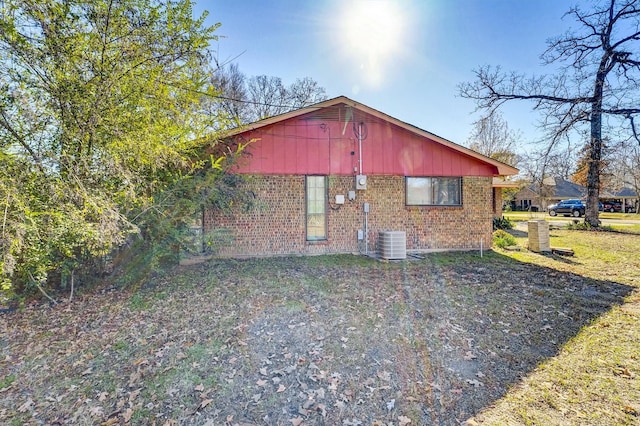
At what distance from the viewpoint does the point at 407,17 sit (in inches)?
352

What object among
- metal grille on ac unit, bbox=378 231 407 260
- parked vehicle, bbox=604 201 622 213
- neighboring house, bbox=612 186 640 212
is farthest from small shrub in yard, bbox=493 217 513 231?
neighboring house, bbox=612 186 640 212

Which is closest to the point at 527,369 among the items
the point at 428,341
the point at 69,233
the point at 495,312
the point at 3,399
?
the point at 428,341

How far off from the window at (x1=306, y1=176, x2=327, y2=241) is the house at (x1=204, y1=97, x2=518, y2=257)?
28mm

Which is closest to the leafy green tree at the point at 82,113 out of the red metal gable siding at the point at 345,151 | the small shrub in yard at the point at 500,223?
the red metal gable siding at the point at 345,151

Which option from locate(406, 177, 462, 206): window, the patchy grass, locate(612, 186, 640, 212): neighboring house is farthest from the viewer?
locate(612, 186, 640, 212): neighboring house

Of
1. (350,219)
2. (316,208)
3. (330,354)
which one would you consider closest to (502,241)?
(350,219)

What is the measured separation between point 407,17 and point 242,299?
865 cm

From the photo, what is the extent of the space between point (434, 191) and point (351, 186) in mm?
2617

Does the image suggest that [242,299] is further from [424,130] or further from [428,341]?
[424,130]

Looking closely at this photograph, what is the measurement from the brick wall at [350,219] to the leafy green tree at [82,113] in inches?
135

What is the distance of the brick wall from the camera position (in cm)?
869

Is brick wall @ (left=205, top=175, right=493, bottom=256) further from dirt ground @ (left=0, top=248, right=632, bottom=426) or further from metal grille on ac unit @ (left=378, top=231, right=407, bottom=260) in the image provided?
dirt ground @ (left=0, top=248, right=632, bottom=426)

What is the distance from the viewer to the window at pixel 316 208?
9.03 meters

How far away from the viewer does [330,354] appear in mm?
3555
